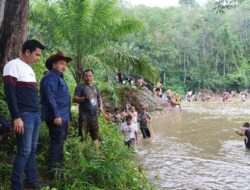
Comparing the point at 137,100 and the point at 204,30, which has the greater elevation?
the point at 204,30

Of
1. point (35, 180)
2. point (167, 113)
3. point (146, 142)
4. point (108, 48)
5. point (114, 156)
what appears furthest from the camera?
point (167, 113)

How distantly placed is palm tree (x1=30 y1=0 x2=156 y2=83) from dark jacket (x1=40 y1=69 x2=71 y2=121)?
612cm

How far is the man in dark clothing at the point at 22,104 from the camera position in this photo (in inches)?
155

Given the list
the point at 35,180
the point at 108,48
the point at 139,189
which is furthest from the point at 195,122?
the point at 35,180

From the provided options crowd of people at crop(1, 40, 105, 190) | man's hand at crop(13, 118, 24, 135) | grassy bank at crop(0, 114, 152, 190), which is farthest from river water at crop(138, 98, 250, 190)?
man's hand at crop(13, 118, 24, 135)

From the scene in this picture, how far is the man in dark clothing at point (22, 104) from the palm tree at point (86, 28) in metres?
6.66

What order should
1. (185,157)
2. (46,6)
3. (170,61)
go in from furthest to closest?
1. (170,61)
2. (46,6)
3. (185,157)

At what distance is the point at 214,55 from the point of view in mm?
A: 60625

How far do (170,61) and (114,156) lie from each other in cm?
5478

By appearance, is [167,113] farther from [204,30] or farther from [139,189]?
[204,30]

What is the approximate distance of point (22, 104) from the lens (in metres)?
4.12

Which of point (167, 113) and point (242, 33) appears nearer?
point (167, 113)

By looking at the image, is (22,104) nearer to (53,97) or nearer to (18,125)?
(18,125)

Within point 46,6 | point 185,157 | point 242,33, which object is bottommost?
point 185,157
